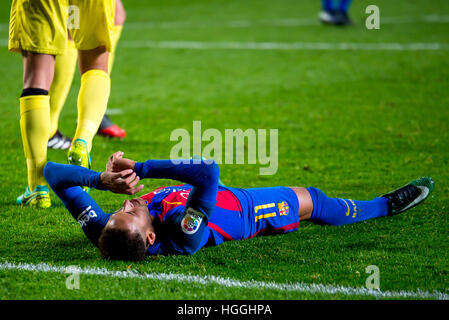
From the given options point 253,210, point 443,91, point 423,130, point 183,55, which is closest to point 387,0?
point 183,55

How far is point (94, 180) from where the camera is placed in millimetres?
3354

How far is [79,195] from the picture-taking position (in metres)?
3.49

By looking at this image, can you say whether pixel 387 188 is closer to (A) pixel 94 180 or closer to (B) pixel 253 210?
(B) pixel 253 210

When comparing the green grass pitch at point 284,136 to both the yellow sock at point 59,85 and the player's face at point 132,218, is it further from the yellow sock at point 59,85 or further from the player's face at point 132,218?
the yellow sock at point 59,85

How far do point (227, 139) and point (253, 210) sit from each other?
7.86ft

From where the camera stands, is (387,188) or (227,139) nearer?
(387,188)

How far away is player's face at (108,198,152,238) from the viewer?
3250mm

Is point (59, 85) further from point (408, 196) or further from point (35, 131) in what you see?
point (408, 196)

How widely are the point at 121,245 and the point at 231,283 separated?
57 centimetres

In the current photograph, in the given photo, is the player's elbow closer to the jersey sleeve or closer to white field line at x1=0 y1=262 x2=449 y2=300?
the jersey sleeve

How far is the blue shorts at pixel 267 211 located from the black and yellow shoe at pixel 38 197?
122 centimetres

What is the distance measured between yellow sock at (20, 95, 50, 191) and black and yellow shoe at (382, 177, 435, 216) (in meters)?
2.10

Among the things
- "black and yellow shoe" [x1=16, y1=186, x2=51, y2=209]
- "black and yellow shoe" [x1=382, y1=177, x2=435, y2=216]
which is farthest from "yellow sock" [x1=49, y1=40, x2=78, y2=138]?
"black and yellow shoe" [x1=382, y1=177, x2=435, y2=216]

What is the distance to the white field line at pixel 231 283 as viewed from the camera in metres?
2.99
